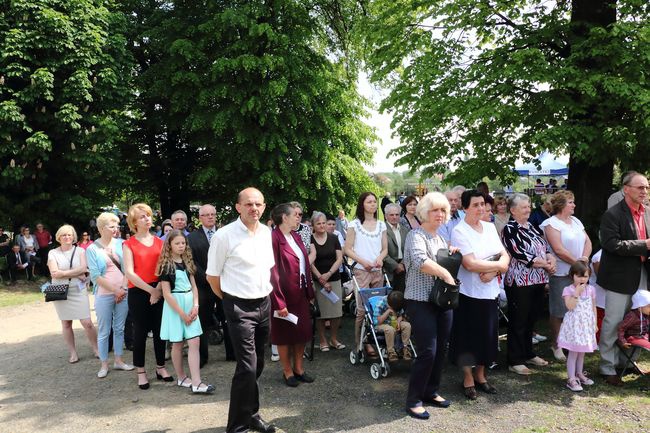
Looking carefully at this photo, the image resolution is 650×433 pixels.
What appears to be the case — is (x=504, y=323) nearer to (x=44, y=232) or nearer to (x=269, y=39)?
(x=269, y=39)

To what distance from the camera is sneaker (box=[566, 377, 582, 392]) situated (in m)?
4.82

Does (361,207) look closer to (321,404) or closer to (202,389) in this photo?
(321,404)

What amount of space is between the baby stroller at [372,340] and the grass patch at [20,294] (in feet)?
31.6

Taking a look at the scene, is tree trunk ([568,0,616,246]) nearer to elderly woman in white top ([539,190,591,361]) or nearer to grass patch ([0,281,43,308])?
elderly woman in white top ([539,190,591,361])

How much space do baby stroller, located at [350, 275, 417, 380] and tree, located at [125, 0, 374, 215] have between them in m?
8.75

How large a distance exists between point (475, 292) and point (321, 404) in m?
1.93

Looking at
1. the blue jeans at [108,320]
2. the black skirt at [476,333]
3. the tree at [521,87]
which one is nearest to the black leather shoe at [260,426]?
the black skirt at [476,333]

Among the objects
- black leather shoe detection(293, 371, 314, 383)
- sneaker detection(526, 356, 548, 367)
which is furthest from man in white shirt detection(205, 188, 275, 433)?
sneaker detection(526, 356, 548, 367)

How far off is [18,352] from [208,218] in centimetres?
390

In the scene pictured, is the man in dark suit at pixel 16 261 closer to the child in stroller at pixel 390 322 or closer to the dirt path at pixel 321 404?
the dirt path at pixel 321 404

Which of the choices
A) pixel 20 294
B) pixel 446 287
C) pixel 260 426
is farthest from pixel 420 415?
pixel 20 294

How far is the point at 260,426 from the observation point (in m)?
4.16

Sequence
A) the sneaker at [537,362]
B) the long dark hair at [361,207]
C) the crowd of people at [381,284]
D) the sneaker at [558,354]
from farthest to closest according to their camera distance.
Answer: the long dark hair at [361,207] → the sneaker at [558,354] → the sneaker at [537,362] → the crowd of people at [381,284]

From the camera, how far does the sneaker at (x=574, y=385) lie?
4820 mm
